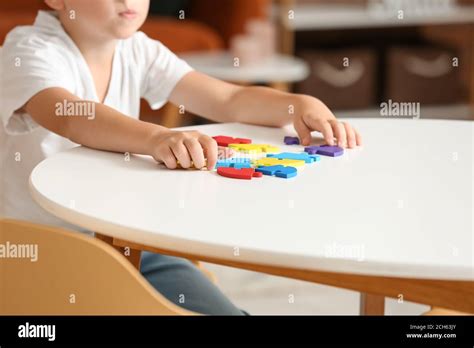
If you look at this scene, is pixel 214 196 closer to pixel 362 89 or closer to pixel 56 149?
pixel 56 149

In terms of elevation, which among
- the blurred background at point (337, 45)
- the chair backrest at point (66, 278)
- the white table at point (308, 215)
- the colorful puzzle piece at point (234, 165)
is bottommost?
the chair backrest at point (66, 278)

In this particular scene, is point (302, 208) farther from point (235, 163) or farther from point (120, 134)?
point (120, 134)

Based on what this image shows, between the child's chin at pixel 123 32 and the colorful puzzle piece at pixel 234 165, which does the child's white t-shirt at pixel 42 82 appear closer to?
the child's chin at pixel 123 32

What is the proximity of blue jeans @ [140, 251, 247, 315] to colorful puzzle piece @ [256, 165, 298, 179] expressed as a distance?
24 cm

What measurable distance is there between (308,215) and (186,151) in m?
0.21

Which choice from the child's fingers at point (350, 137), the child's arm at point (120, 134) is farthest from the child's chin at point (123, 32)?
the child's fingers at point (350, 137)

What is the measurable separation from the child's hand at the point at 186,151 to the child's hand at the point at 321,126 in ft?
0.67

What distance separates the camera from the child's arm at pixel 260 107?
1203mm

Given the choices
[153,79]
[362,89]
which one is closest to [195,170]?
[153,79]

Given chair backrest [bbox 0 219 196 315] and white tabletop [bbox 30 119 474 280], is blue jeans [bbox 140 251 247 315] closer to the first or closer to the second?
white tabletop [bbox 30 119 474 280]

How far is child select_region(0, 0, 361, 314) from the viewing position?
1115 millimetres

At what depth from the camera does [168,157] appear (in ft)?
3.36

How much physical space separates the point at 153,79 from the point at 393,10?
3.08 m

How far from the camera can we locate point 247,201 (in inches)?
36.0
